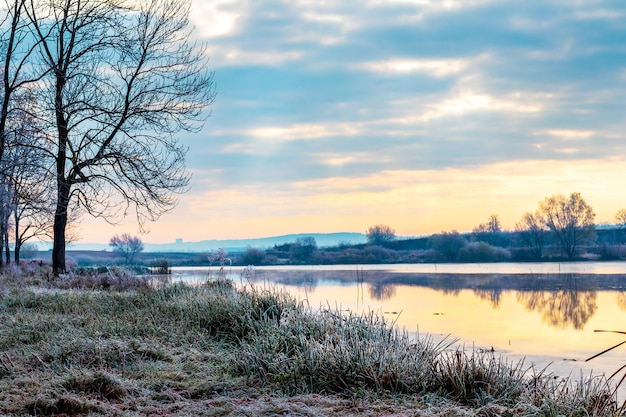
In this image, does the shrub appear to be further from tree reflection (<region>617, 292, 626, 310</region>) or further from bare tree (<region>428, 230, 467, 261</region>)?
tree reflection (<region>617, 292, 626, 310</region>)

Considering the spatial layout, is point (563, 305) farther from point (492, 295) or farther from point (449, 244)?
point (449, 244)

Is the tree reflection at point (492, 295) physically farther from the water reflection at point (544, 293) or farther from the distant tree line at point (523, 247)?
the distant tree line at point (523, 247)

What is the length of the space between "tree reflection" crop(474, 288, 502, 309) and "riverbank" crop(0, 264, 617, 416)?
10.8m

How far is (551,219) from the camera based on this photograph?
57.4m

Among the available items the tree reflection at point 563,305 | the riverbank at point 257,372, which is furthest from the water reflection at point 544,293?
the riverbank at point 257,372

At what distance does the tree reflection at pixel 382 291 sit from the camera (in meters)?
19.6

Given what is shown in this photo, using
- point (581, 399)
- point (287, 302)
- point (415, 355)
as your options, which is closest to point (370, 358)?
point (415, 355)

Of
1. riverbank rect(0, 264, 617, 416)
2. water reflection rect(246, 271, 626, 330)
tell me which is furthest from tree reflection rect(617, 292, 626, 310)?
riverbank rect(0, 264, 617, 416)

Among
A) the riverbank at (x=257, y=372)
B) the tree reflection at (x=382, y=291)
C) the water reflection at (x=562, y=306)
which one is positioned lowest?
the water reflection at (x=562, y=306)

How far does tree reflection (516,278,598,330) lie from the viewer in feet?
47.8

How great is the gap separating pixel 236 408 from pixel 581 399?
9.20 feet

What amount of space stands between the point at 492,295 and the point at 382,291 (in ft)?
12.0

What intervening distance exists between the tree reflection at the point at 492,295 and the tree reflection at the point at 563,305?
647 mm

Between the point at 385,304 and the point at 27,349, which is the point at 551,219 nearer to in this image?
the point at 385,304
